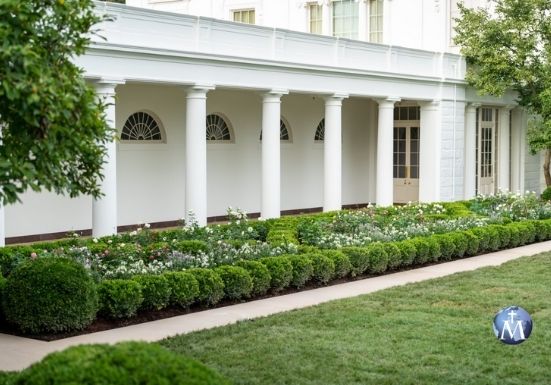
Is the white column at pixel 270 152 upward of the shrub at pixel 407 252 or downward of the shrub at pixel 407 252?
upward

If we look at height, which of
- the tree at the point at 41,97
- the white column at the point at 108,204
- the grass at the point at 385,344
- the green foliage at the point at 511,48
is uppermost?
the green foliage at the point at 511,48

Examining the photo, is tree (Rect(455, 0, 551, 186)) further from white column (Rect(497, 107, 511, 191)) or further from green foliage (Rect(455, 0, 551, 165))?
white column (Rect(497, 107, 511, 191))

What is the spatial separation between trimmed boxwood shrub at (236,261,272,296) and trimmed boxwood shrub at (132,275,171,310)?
1.77 metres

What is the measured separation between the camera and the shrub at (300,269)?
1472 centimetres

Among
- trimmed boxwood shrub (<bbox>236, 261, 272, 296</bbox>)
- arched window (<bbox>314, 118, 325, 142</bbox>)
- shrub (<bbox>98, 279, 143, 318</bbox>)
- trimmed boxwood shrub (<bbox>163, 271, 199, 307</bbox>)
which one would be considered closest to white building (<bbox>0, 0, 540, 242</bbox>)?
arched window (<bbox>314, 118, 325, 142</bbox>)

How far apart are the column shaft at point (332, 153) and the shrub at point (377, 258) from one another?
8.09 meters

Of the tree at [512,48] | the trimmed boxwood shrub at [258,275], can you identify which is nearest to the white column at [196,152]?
the trimmed boxwood shrub at [258,275]

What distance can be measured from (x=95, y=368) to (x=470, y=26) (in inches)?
1003

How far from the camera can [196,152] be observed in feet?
68.4

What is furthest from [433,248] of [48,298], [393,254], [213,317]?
[48,298]

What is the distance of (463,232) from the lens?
19688 mm

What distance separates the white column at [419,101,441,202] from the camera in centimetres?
2914

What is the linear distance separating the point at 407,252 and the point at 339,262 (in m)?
2.24

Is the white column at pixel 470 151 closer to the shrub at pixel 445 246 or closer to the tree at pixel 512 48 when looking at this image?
the tree at pixel 512 48
